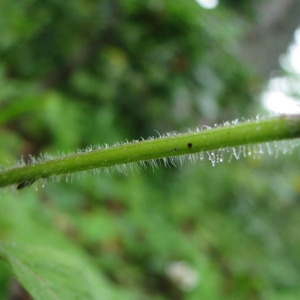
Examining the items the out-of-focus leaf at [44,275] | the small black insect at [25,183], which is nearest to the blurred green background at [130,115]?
the out-of-focus leaf at [44,275]

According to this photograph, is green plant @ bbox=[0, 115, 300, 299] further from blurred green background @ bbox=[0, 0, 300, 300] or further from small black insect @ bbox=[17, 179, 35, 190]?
blurred green background @ bbox=[0, 0, 300, 300]

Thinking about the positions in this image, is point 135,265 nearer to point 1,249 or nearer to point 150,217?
point 150,217

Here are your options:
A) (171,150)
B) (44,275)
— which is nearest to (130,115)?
(44,275)

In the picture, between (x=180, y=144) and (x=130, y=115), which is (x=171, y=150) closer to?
(x=180, y=144)

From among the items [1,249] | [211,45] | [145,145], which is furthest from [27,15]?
[145,145]

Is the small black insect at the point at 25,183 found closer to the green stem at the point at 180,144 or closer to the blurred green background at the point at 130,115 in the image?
the green stem at the point at 180,144

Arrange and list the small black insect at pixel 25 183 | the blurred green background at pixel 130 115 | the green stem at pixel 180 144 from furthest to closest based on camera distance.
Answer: the blurred green background at pixel 130 115 < the small black insect at pixel 25 183 < the green stem at pixel 180 144

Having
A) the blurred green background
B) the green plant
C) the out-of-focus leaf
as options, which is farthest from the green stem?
the blurred green background
